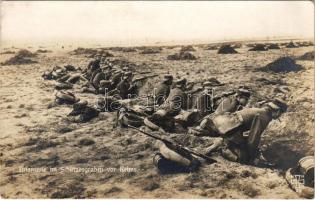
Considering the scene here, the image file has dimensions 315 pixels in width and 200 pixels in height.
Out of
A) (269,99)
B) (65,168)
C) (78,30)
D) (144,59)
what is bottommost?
(65,168)

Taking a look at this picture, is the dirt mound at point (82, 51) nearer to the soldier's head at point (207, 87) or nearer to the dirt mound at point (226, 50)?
the soldier's head at point (207, 87)

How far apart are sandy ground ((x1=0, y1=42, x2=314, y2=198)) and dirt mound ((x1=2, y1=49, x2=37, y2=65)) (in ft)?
0.42

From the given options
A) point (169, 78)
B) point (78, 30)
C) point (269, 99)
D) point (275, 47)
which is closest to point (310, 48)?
point (275, 47)

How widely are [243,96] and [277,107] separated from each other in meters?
0.70

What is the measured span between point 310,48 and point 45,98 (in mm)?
5719

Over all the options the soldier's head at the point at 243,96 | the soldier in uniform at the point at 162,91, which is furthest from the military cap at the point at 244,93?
the soldier in uniform at the point at 162,91

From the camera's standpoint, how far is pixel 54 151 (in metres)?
8.54

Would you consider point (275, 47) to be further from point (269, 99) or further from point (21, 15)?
point (21, 15)

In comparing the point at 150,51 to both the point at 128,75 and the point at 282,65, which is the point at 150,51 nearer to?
the point at 128,75

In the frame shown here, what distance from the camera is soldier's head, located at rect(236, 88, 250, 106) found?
8.74 m

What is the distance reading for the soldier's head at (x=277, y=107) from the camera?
8.76m

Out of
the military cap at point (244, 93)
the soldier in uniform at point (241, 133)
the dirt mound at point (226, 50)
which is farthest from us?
the dirt mound at point (226, 50)

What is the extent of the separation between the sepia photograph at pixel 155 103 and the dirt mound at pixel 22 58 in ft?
0.10

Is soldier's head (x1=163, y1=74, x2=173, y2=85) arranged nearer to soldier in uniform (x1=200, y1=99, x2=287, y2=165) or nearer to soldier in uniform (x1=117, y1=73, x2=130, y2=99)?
soldier in uniform (x1=117, y1=73, x2=130, y2=99)
